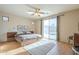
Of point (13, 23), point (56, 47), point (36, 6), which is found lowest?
point (56, 47)

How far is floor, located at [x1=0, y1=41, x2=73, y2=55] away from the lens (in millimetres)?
1852

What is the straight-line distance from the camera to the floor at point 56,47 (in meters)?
1.85

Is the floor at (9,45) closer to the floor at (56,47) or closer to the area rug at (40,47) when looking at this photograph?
the floor at (56,47)

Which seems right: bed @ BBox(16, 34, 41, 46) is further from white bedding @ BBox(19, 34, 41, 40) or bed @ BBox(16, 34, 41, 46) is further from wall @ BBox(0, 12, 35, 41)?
wall @ BBox(0, 12, 35, 41)

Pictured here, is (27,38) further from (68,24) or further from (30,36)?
(68,24)

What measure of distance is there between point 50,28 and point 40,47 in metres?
0.42

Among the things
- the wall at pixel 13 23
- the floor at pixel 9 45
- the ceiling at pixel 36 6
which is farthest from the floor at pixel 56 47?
the ceiling at pixel 36 6

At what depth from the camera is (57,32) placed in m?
2.03

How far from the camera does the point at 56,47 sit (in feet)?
6.54

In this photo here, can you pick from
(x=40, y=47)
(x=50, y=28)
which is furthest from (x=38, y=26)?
(x=40, y=47)

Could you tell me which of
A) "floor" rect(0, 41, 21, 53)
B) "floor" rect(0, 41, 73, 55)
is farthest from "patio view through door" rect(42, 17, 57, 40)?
"floor" rect(0, 41, 21, 53)

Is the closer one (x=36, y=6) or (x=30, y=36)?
(x=36, y=6)

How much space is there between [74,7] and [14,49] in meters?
1.29
